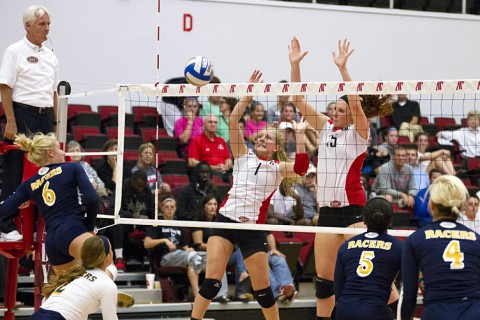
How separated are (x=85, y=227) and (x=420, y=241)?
320cm

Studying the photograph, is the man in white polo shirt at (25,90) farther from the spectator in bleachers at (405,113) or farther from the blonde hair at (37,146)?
the spectator in bleachers at (405,113)

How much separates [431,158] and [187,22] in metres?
5.22

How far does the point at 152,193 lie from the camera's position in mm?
11680

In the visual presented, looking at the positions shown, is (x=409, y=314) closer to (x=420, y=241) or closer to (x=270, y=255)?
(x=420, y=241)

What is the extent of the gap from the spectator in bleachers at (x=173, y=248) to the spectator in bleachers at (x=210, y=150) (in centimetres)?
165

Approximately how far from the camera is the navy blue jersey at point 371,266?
629 centimetres

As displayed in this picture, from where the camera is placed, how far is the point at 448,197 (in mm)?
5637

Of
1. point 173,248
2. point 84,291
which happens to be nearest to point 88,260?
point 84,291

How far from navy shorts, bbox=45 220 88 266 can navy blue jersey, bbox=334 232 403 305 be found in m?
2.44

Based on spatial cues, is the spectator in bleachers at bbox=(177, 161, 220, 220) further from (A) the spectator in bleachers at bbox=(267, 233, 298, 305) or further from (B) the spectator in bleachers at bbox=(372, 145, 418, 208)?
(B) the spectator in bleachers at bbox=(372, 145, 418, 208)

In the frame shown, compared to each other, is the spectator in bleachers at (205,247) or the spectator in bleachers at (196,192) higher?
the spectator in bleachers at (196,192)

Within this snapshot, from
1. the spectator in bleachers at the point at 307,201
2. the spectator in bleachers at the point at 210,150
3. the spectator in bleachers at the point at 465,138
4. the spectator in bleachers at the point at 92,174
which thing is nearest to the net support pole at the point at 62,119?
the spectator in bleachers at the point at 92,174

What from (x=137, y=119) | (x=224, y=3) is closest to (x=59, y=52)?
(x=137, y=119)

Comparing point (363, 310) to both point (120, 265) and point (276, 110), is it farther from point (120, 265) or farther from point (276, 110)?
point (276, 110)
